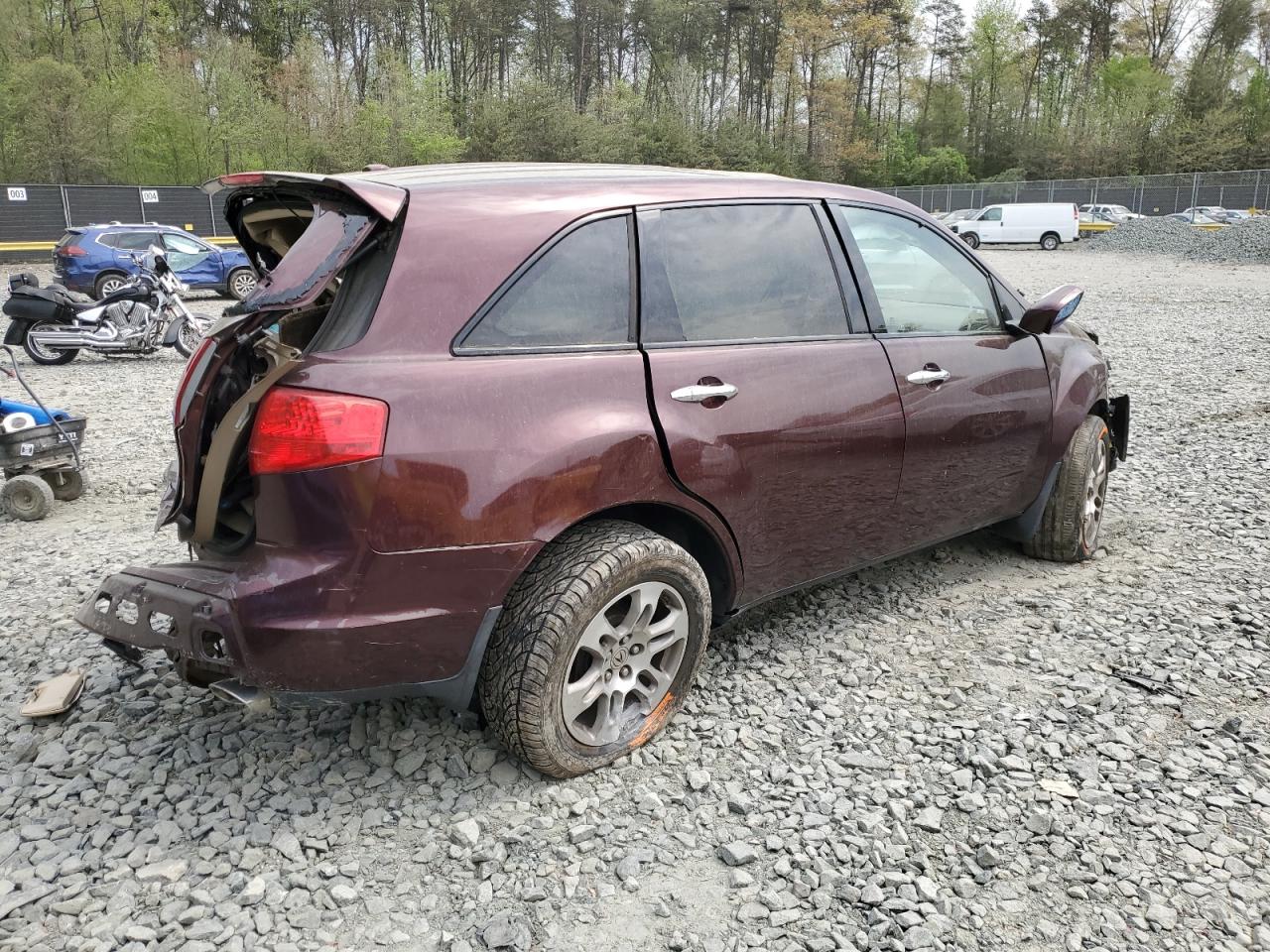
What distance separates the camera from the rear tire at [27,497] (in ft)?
19.1

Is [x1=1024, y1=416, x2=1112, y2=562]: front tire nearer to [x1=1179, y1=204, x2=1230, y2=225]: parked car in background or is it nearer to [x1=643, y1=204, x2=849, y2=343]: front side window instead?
[x1=643, y1=204, x2=849, y2=343]: front side window

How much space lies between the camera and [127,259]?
17.9 meters

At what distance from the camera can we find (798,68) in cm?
7106

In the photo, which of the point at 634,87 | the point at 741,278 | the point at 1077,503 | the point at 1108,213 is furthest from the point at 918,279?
the point at 634,87

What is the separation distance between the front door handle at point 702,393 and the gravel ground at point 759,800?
A: 1077 mm

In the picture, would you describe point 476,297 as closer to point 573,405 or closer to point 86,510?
→ point 573,405

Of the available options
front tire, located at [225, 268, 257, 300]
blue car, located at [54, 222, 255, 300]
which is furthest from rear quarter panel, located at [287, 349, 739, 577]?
front tire, located at [225, 268, 257, 300]

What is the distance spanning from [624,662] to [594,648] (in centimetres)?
15

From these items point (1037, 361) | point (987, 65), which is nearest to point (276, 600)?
point (1037, 361)

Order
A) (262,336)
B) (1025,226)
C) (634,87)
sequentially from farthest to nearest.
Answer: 1. (634,87)
2. (1025,226)
3. (262,336)

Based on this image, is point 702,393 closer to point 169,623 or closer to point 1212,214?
point 169,623

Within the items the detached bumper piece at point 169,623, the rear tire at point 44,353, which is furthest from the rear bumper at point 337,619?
the rear tire at point 44,353

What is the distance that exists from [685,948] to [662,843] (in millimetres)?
388

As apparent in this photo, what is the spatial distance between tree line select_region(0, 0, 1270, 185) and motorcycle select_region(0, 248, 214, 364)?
32843 millimetres
